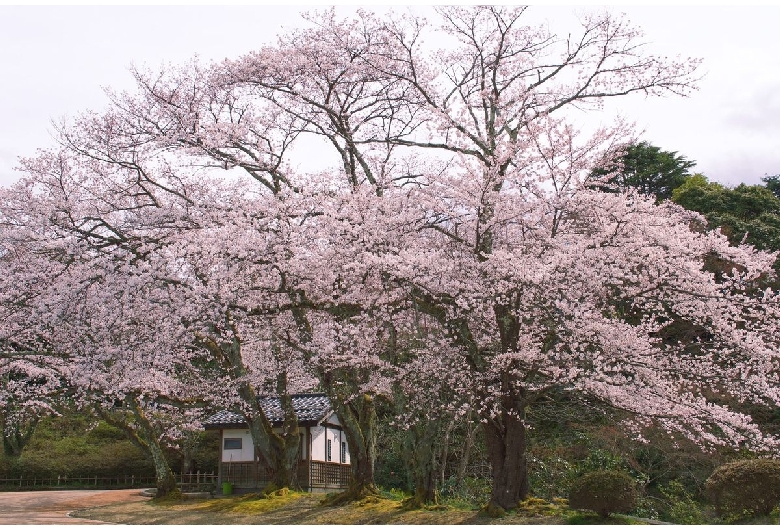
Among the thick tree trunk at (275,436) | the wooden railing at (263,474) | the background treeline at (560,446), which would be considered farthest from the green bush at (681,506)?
the wooden railing at (263,474)

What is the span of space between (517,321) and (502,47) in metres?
5.34

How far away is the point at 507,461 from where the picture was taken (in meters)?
12.1

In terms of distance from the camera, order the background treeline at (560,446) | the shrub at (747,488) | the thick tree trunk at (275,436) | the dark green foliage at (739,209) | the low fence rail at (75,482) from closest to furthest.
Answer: the shrub at (747,488), the background treeline at (560,446), the thick tree trunk at (275,436), the dark green foliage at (739,209), the low fence rail at (75,482)

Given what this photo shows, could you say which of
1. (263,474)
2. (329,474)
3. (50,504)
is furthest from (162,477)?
(329,474)

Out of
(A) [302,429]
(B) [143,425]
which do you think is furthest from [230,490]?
(B) [143,425]

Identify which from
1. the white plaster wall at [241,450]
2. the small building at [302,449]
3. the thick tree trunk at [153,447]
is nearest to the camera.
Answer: the thick tree trunk at [153,447]

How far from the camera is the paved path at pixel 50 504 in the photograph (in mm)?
16625

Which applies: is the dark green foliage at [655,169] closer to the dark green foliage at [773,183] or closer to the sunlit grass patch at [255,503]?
the dark green foliage at [773,183]

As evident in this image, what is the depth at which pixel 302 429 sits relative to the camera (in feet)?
76.2

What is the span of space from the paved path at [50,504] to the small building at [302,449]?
10.4ft

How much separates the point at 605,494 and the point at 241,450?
51.9ft

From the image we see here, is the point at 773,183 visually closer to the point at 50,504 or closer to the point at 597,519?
the point at 597,519

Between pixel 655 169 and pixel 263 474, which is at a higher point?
pixel 655 169

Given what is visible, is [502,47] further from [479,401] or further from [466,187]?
[479,401]
